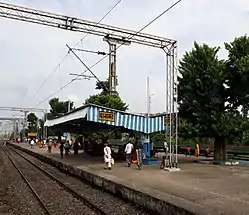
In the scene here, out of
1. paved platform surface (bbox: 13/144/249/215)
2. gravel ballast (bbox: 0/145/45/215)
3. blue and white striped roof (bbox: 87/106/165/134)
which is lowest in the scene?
gravel ballast (bbox: 0/145/45/215)

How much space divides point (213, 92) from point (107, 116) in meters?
6.43

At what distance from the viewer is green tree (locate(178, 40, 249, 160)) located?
2397cm

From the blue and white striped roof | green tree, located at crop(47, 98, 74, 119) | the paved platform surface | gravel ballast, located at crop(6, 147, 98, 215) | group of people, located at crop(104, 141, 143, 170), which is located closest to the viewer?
the paved platform surface

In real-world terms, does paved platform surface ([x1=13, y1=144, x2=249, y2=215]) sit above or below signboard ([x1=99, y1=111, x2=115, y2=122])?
below

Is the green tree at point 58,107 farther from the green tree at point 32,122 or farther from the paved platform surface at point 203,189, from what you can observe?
the paved platform surface at point 203,189

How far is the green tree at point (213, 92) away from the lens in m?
24.0

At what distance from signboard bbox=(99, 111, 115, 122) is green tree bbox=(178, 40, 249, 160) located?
4.40 metres

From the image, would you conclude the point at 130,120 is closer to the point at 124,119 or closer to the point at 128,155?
the point at 124,119

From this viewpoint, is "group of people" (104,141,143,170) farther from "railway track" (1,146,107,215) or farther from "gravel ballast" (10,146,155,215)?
"gravel ballast" (10,146,155,215)

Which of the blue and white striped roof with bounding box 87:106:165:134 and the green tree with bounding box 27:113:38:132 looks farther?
the green tree with bounding box 27:113:38:132

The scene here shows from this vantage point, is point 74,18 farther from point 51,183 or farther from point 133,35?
point 51,183

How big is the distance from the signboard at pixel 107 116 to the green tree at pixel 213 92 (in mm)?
4400

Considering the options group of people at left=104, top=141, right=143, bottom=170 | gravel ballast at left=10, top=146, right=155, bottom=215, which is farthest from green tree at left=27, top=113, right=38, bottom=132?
gravel ballast at left=10, top=146, right=155, bottom=215

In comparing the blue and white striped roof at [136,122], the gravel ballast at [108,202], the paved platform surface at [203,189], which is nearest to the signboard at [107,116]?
the blue and white striped roof at [136,122]
